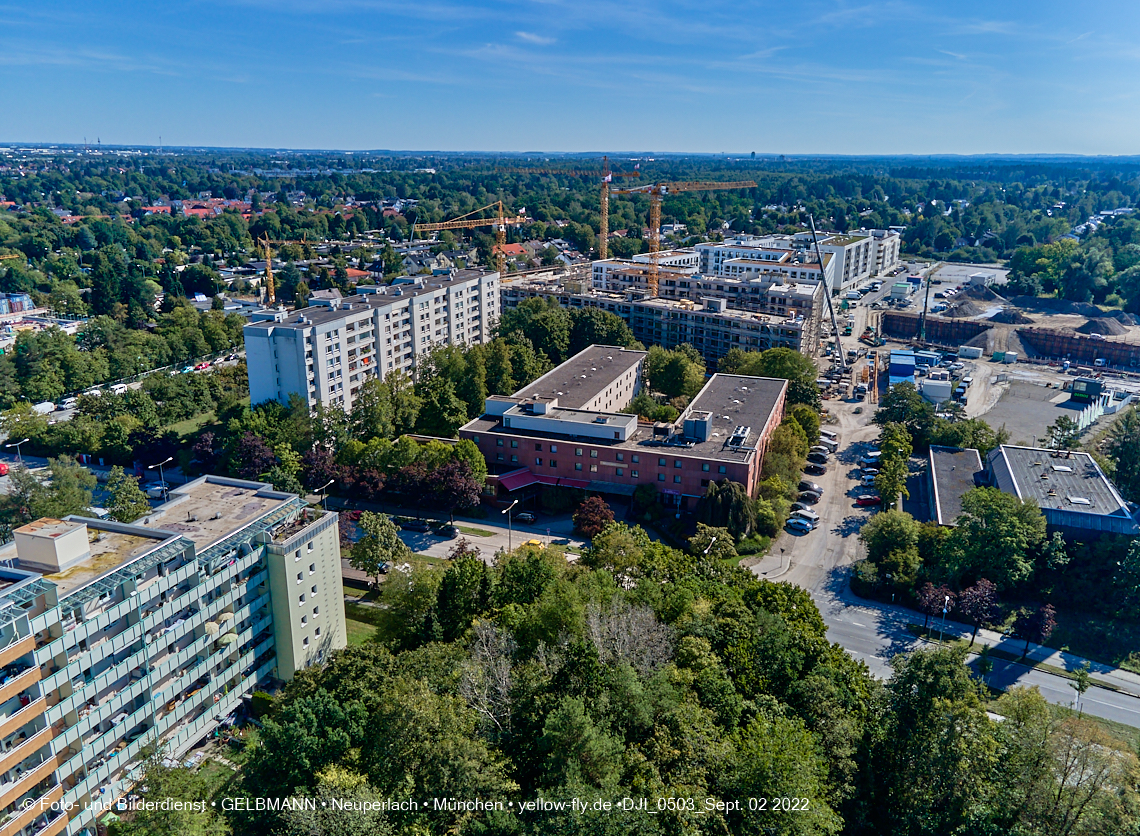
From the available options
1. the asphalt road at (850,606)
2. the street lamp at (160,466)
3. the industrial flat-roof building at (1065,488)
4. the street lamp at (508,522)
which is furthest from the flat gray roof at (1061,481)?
the street lamp at (160,466)

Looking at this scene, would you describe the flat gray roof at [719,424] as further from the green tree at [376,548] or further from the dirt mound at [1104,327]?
the dirt mound at [1104,327]

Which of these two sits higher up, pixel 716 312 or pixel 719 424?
pixel 716 312

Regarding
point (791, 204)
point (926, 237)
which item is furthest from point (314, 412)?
point (791, 204)

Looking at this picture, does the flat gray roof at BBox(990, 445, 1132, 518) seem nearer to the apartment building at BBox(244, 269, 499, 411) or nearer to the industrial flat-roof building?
the industrial flat-roof building

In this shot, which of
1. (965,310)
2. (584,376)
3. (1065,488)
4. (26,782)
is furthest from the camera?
(965,310)

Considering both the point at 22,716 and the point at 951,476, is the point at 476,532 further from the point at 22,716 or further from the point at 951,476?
the point at 951,476

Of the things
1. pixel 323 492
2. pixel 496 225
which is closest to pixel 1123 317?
pixel 323 492
